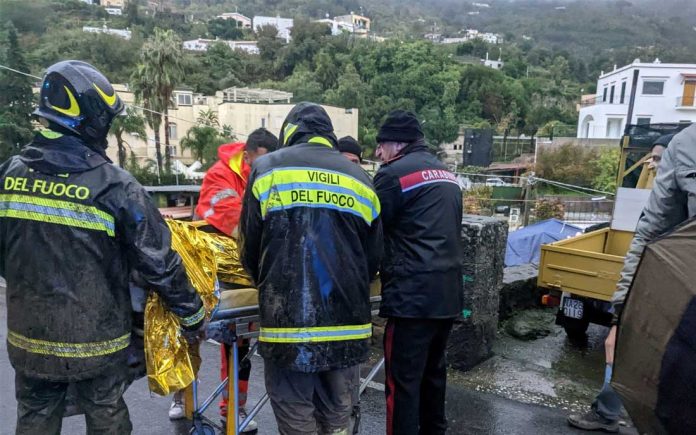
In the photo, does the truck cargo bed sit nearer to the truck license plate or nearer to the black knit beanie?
the truck license plate

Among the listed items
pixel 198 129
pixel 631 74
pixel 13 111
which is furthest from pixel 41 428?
pixel 631 74

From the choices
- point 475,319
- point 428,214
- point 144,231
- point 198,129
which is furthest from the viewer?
point 198,129

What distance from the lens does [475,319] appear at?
416cm

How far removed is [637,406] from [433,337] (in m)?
1.28

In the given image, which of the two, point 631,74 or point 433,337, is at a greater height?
Answer: point 631,74

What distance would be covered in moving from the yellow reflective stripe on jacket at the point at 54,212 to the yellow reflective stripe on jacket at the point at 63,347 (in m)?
0.51

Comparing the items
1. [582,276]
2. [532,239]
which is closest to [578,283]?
[582,276]

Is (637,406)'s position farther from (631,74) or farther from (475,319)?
(631,74)

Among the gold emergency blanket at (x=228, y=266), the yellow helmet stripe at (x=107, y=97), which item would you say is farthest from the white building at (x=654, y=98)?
the yellow helmet stripe at (x=107, y=97)

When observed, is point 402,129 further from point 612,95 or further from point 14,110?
point 612,95

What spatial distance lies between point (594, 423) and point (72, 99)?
12.2 ft

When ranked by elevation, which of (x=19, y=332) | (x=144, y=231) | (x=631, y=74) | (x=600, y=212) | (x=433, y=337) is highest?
(x=631, y=74)

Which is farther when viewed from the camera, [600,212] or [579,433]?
[600,212]

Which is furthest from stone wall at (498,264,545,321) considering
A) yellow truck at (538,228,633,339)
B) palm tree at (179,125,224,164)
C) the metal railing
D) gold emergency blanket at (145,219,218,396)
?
palm tree at (179,125,224,164)
